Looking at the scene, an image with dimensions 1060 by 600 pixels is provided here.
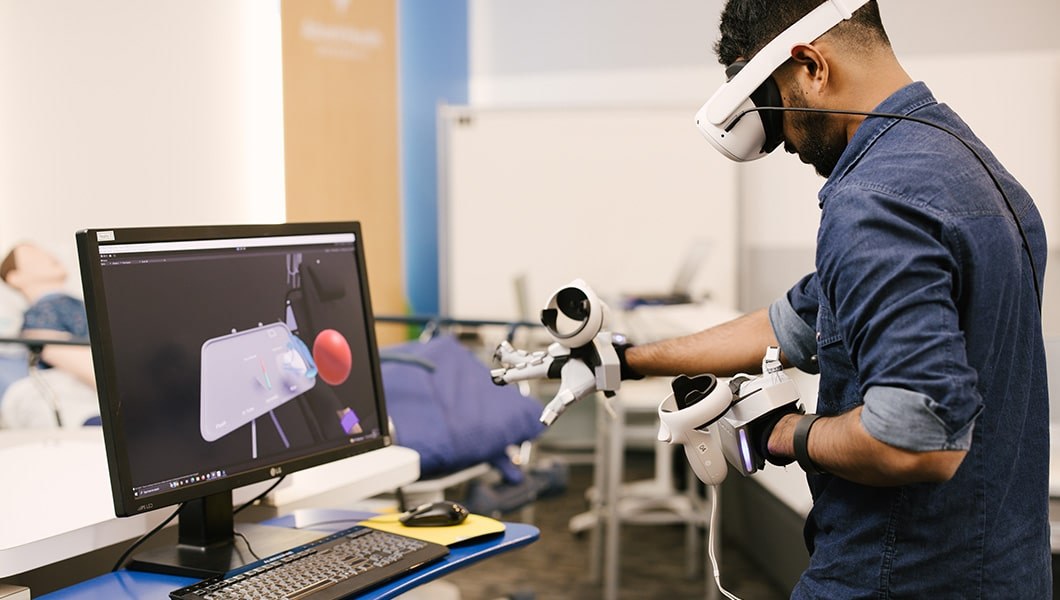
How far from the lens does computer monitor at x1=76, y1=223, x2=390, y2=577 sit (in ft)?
4.05

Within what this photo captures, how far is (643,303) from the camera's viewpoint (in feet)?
13.0

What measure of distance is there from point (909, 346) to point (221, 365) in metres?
0.85

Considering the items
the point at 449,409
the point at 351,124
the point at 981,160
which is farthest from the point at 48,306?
the point at 981,160

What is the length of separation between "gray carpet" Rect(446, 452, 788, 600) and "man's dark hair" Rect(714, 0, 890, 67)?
79.5 inches

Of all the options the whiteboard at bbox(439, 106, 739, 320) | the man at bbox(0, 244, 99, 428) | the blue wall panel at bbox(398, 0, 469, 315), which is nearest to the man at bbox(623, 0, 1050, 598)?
the man at bbox(0, 244, 99, 428)

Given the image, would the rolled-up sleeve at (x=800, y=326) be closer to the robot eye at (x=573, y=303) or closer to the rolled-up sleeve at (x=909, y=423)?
the robot eye at (x=573, y=303)

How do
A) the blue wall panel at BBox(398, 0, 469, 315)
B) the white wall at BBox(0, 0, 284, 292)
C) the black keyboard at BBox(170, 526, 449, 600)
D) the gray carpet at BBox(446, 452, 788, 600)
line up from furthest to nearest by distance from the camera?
the blue wall panel at BBox(398, 0, 469, 315) < the gray carpet at BBox(446, 452, 788, 600) < the white wall at BBox(0, 0, 284, 292) < the black keyboard at BBox(170, 526, 449, 600)

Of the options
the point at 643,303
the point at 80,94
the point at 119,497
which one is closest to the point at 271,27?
the point at 80,94

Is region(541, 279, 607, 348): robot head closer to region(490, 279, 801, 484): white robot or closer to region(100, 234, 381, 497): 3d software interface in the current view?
region(490, 279, 801, 484): white robot

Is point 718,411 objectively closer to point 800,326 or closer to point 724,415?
point 724,415

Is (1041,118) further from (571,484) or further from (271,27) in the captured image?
(571,484)

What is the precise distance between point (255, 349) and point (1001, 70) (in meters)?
2.85

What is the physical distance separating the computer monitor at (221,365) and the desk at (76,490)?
9 centimetres

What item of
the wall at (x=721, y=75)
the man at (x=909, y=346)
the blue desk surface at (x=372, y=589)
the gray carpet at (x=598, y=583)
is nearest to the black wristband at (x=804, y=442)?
the man at (x=909, y=346)
